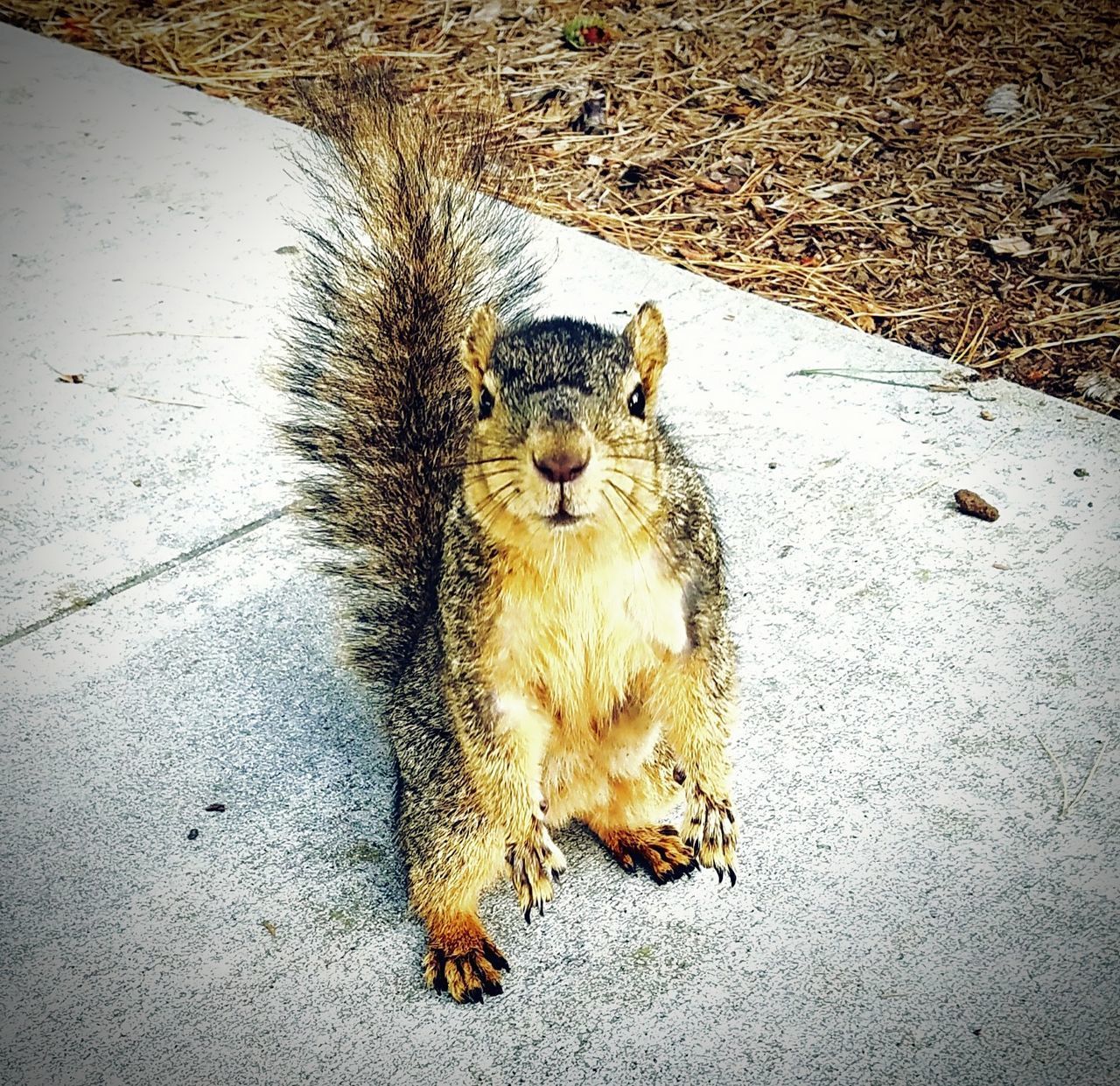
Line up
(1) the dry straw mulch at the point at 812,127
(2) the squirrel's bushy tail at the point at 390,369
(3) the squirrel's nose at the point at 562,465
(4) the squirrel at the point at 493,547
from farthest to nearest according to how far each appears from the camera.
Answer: (1) the dry straw mulch at the point at 812,127
(2) the squirrel's bushy tail at the point at 390,369
(4) the squirrel at the point at 493,547
(3) the squirrel's nose at the point at 562,465

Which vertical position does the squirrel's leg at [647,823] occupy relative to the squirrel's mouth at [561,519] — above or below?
below

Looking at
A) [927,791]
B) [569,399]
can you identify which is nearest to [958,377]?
[927,791]

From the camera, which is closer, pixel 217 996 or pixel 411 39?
pixel 217 996

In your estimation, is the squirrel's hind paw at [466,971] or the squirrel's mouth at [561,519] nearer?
the squirrel's mouth at [561,519]

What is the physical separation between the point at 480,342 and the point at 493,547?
0.33 m

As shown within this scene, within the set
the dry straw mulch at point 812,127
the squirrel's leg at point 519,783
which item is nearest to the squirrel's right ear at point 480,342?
the squirrel's leg at point 519,783

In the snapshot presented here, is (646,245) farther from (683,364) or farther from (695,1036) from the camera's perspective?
(695,1036)

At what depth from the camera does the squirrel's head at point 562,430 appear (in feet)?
5.64

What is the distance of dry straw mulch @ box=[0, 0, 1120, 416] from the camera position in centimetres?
407

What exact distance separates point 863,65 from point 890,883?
4.06 meters

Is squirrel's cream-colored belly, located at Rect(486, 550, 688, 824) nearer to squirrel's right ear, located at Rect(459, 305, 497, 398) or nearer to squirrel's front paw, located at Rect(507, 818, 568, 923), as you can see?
squirrel's front paw, located at Rect(507, 818, 568, 923)

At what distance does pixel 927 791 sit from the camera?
2.35 metres

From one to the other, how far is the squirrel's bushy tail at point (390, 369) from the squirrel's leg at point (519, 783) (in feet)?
1.24

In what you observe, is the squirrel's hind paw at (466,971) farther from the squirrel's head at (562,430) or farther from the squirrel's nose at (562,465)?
the squirrel's nose at (562,465)
